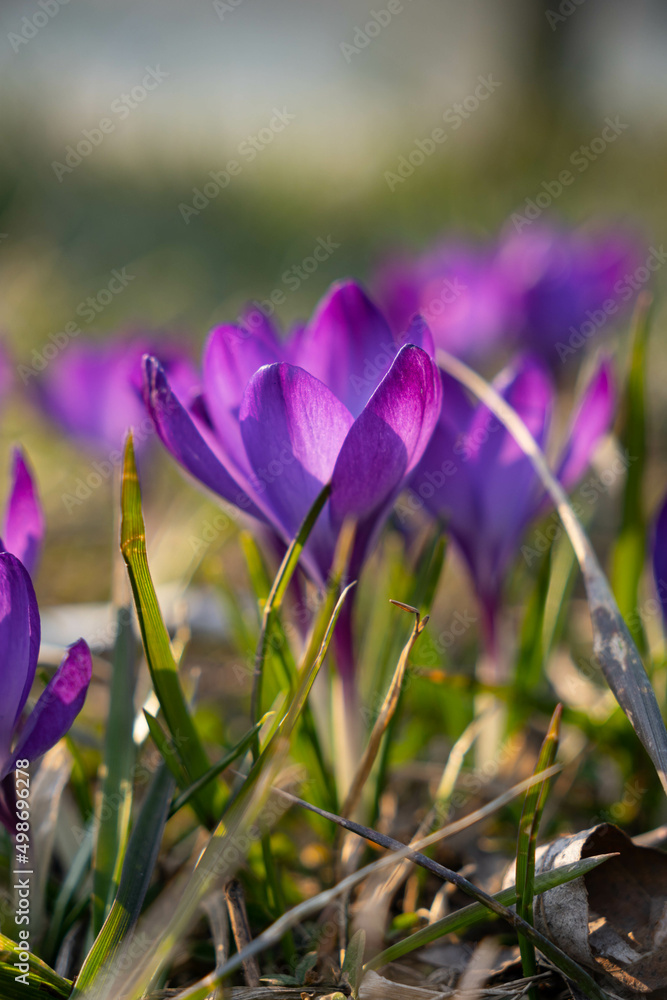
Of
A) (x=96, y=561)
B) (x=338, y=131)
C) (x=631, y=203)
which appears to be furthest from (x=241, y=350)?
(x=338, y=131)

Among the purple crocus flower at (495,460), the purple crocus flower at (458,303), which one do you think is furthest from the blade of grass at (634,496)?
the purple crocus flower at (458,303)

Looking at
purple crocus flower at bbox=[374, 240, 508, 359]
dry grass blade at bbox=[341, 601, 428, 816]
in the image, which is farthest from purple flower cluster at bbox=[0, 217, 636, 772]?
purple crocus flower at bbox=[374, 240, 508, 359]

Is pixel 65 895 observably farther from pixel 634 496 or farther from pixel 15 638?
pixel 634 496

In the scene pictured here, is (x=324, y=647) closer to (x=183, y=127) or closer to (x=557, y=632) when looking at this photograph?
(x=557, y=632)

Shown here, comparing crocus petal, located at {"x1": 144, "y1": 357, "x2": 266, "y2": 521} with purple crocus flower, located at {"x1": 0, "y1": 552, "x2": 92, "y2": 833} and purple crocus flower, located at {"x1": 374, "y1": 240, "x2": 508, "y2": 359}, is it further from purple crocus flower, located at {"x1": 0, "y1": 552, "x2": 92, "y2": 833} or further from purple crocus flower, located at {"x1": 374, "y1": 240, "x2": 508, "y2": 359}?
purple crocus flower, located at {"x1": 374, "y1": 240, "x2": 508, "y2": 359}

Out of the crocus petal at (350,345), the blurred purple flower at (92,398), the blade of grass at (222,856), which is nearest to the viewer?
the blade of grass at (222,856)

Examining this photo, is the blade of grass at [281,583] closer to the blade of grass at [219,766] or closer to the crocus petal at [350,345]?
the blade of grass at [219,766]
